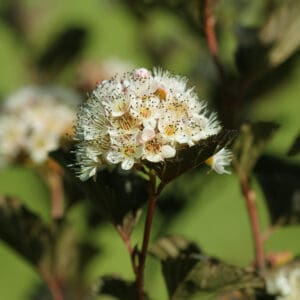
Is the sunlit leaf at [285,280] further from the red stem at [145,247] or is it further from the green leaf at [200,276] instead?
the red stem at [145,247]

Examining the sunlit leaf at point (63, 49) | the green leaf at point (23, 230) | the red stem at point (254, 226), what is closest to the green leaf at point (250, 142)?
the red stem at point (254, 226)

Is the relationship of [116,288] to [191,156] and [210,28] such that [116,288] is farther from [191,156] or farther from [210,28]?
[210,28]

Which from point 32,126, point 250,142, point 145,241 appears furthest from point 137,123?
point 32,126

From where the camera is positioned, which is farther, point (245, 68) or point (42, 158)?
point (42, 158)

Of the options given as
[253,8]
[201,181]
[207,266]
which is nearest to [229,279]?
[207,266]

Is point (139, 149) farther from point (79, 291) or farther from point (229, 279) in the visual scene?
point (79, 291)

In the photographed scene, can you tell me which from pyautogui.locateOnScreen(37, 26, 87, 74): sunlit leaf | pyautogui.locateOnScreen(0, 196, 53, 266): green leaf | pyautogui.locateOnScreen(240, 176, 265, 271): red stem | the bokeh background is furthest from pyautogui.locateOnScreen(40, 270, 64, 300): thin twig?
pyautogui.locateOnScreen(37, 26, 87, 74): sunlit leaf
